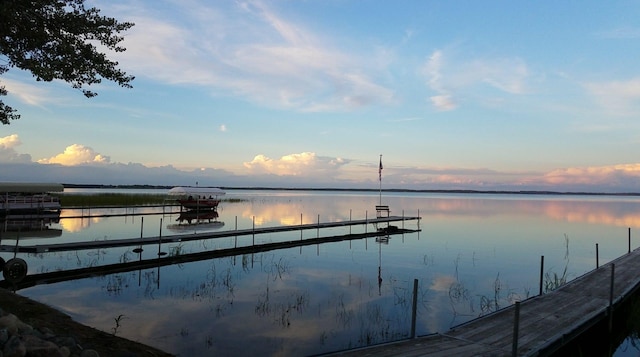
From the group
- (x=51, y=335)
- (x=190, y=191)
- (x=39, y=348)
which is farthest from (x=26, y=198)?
(x=39, y=348)

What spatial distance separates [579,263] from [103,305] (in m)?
27.5

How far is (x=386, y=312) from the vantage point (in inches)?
577

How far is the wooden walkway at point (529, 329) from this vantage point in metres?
8.61

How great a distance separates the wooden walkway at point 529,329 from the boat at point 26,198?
48124 mm

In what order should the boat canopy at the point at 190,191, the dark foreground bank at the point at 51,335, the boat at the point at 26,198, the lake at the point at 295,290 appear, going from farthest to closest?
the boat canopy at the point at 190,191 < the boat at the point at 26,198 < the lake at the point at 295,290 < the dark foreground bank at the point at 51,335

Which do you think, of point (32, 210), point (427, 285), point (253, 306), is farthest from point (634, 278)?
point (32, 210)

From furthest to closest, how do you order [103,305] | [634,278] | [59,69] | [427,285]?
[427,285], [634,278], [103,305], [59,69]

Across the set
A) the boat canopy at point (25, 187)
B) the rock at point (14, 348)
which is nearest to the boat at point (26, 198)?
the boat canopy at point (25, 187)

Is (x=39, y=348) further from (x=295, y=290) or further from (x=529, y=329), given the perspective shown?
(x=295, y=290)

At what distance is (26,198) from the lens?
4512 cm

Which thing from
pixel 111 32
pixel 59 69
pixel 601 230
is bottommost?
pixel 601 230

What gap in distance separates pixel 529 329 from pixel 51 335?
10.7 metres

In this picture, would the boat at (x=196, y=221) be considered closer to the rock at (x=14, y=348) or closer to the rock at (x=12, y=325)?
the rock at (x=12, y=325)

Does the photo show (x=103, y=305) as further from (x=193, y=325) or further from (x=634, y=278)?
(x=634, y=278)
